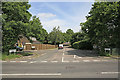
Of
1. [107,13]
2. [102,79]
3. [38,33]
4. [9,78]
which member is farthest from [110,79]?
[38,33]

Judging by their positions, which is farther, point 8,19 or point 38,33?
point 38,33

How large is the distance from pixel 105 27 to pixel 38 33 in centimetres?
1174

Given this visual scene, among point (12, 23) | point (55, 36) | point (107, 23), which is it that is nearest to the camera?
point (12, 23)

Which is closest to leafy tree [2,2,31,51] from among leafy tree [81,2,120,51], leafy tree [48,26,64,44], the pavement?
the pavement

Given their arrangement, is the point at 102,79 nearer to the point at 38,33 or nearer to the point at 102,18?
the point at 102,18

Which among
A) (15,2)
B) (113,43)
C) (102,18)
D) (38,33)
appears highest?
(15,2)

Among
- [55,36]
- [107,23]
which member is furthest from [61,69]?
[55,36]

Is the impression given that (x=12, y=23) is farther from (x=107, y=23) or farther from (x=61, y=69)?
(x=107, y=23)

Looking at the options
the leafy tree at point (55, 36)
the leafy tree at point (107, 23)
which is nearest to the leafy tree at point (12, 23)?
the leafy tree at point (107, 23)

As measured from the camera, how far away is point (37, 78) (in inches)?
253

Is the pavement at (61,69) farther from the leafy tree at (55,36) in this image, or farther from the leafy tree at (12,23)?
the leafy tree at (55,36)

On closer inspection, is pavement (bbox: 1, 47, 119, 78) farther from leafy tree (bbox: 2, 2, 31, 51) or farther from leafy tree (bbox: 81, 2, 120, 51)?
leafy tree (bbox: 81, 2, 120, 51)

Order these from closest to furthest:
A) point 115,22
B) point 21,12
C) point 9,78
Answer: point 9,78 → point 21,12 → point 115,22

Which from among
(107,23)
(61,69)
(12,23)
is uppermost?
(107,23)
